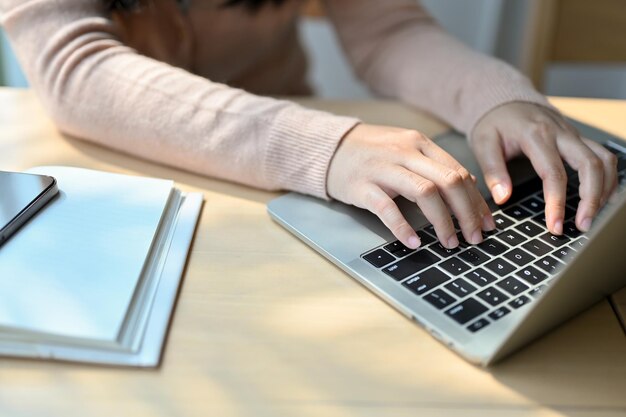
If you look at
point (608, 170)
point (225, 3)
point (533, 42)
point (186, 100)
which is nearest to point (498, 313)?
point (608, 170)

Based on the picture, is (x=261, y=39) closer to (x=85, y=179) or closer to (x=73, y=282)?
(x=85, y=179)

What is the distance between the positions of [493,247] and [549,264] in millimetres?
44

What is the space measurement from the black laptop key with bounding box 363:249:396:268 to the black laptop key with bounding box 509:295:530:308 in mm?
98

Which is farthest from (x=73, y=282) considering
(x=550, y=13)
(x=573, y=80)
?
(x=573, y=80)

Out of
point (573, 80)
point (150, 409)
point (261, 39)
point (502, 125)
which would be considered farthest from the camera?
point (573, 80)

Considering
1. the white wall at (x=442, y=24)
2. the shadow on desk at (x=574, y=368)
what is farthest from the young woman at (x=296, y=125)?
the white wall at (x=442, y=24)

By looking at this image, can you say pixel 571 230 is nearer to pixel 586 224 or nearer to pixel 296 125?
pixel 586 224

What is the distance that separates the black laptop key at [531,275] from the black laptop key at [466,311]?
0.05 m

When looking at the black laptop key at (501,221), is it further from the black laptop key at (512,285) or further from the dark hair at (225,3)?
the dark hair at (225,3)

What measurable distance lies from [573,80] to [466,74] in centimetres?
117

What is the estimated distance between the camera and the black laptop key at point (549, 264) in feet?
1.71

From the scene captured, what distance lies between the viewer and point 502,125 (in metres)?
0.68

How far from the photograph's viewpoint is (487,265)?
0.52 meters

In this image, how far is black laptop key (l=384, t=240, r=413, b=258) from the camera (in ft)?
1.77
